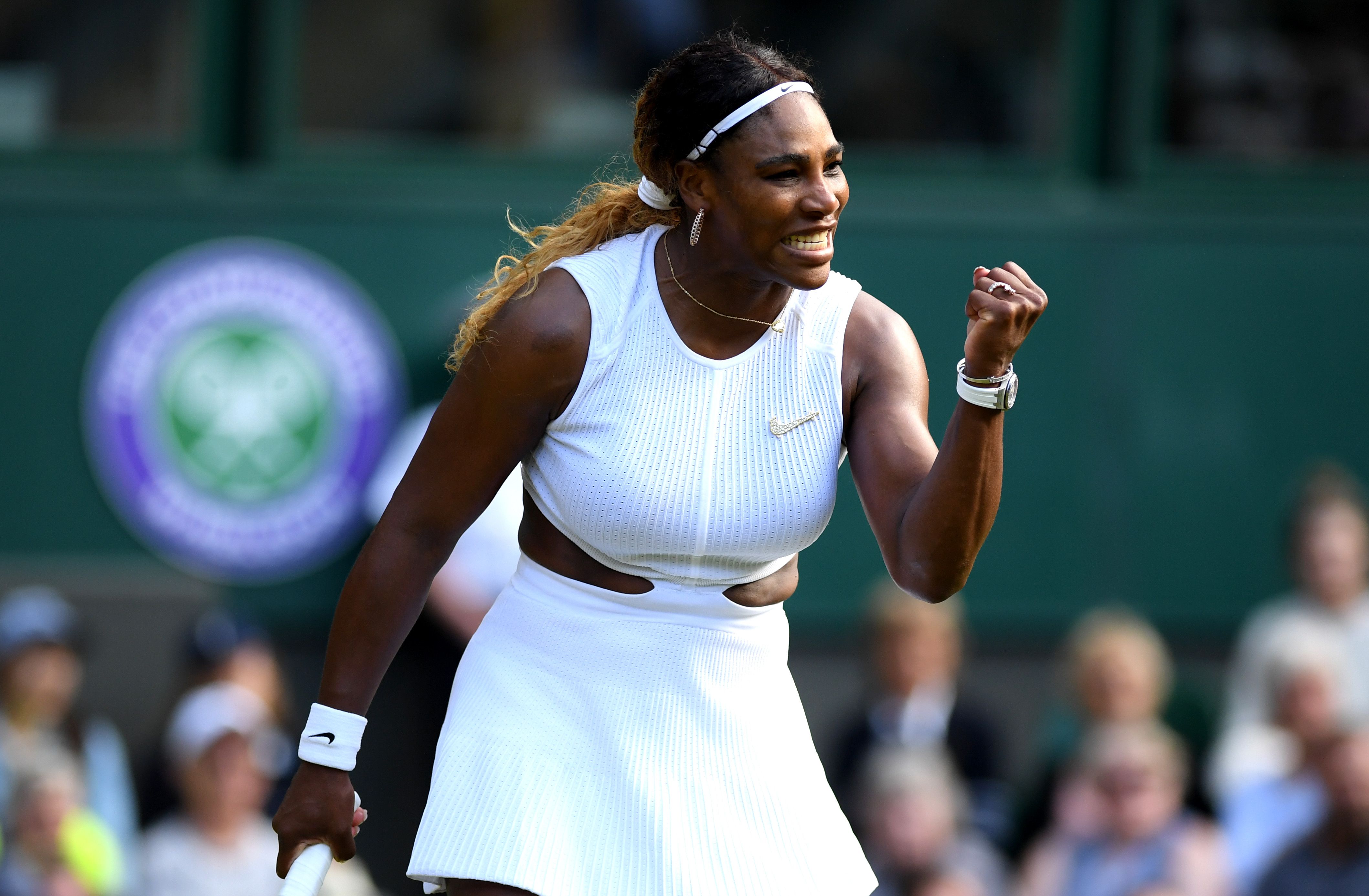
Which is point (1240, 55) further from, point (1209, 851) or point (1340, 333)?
point (1209, 851)

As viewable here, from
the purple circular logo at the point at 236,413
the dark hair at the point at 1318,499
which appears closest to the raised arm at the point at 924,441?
the dark hair at the point at 1318,499

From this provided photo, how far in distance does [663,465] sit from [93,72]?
460 centimetres

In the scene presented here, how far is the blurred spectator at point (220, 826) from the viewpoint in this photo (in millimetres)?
5309

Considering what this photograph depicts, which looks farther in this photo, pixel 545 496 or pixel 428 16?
pixel 428 16

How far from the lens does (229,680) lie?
5.77 meters

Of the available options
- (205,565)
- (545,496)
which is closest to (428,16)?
(205,565)

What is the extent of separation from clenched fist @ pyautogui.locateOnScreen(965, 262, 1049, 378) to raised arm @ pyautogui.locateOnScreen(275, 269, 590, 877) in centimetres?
54

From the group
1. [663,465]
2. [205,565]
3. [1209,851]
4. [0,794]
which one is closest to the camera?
[663,465]

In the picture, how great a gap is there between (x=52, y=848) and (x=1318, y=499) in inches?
152

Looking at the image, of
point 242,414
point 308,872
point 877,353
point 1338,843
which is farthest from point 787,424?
point 242,414

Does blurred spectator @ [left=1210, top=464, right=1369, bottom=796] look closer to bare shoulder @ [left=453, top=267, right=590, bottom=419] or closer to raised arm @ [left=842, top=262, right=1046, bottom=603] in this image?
raised arm @ [left=842, top=262, right=1046, bottom=603]

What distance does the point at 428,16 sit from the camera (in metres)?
6.43

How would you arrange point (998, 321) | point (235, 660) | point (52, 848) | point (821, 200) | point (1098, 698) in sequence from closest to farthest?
point (998, 321)
point (821, 200)
point (52, 848)
point (1098, 698)
point (235, 660)

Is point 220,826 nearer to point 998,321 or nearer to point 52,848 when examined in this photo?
point 52,848
